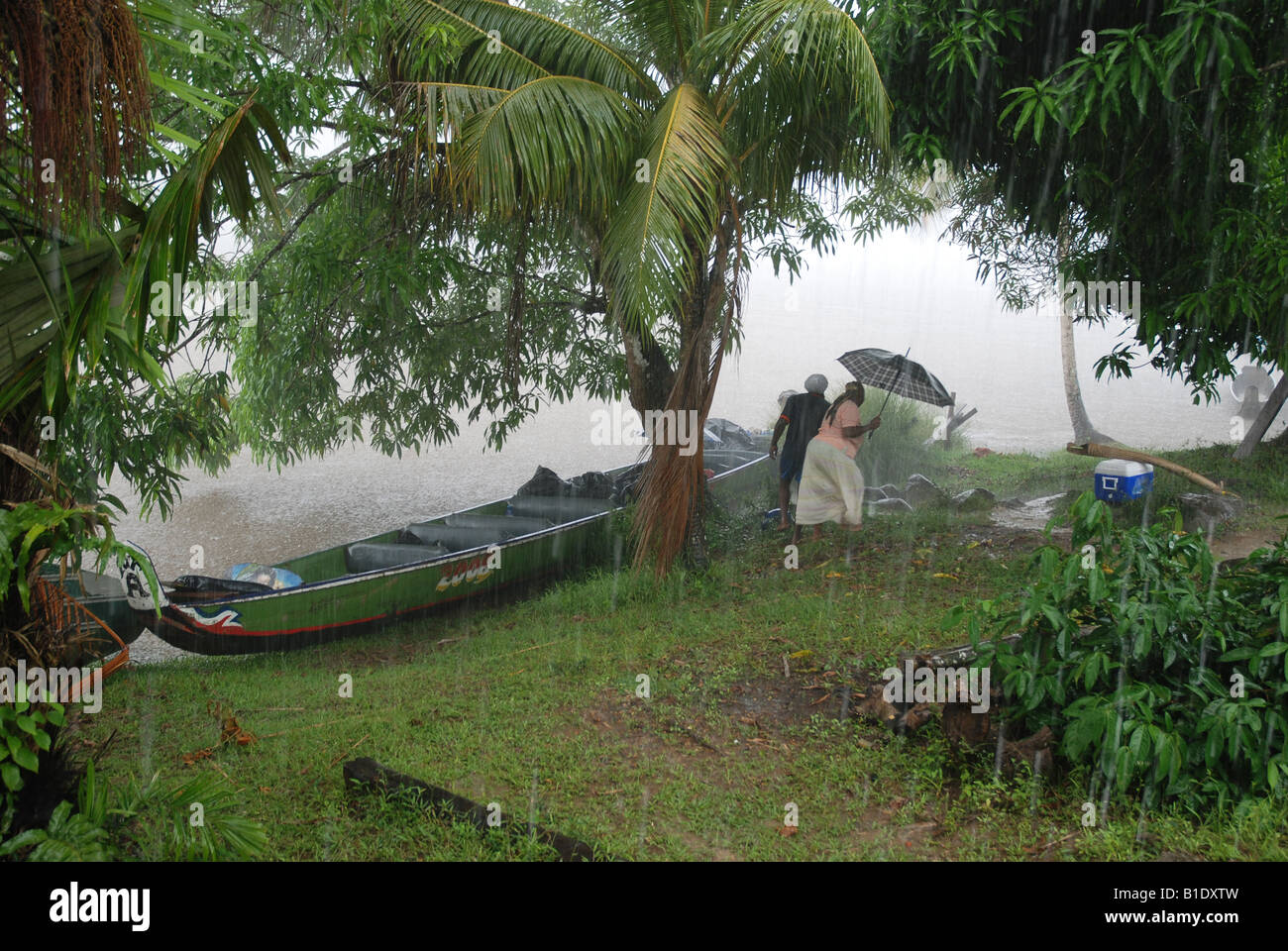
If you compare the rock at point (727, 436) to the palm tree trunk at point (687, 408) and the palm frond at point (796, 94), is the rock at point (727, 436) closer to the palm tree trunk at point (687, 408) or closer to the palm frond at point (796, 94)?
the palm tree trunk at point (687, 408)

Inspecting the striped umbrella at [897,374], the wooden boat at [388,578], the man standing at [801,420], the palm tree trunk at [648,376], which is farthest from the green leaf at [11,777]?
the striped umbrella at [897,374]

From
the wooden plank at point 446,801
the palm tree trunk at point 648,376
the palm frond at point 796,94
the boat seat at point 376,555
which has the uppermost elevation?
the palm frond at point 796,94

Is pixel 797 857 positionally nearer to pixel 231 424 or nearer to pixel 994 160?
pixel 994 160

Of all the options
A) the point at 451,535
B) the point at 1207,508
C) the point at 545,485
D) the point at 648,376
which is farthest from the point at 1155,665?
the point at 545,485

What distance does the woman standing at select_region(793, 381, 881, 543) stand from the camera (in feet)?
25.2

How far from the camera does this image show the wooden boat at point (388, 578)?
20.5ft

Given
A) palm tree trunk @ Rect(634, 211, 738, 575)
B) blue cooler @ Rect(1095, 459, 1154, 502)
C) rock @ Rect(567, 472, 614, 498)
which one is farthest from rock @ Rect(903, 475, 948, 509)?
palm tree trunk @ Rect(634, 211, 738, 575)

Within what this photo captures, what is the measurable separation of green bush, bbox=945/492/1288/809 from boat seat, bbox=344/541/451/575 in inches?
198

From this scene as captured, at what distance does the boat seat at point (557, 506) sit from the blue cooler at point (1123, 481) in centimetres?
472

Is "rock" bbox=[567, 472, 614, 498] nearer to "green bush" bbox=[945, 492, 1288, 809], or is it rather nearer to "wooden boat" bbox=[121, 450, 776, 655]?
"wooden boat" bbox=[121, 450, 776, 655]

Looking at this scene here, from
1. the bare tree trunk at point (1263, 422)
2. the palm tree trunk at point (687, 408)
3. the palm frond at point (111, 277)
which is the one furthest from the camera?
the bare tree trunk at point (1263, 422)

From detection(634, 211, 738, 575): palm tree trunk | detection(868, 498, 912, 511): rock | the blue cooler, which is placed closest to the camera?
detection(634, 211, 738, 575): palm tree trunk

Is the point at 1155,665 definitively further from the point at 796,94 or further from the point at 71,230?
the point at 71,230
